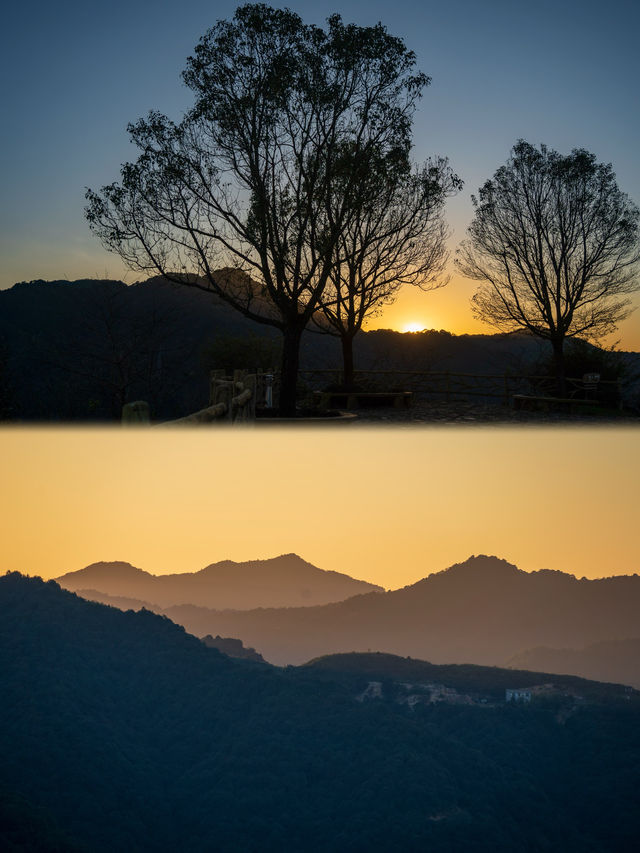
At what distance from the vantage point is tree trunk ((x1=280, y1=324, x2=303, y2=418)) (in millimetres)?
12359

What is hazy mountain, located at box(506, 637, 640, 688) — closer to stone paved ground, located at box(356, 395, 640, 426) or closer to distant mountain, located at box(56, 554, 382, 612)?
distant mountain, located at box(56, 554, 382, 612)

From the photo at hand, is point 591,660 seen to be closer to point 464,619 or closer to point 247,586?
point 464,619

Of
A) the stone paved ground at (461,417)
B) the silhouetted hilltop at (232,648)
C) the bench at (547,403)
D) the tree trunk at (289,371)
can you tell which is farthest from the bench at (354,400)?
the silhouetted hilltop at (232,648)

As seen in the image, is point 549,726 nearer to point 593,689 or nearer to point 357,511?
point 593,689

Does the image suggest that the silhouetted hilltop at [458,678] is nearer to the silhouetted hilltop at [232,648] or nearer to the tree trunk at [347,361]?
the silhouetted hilltop at [232,648]

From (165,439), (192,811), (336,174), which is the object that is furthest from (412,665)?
(336,174)

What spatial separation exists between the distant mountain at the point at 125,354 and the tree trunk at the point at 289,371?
1713 mm

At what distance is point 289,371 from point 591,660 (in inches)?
297

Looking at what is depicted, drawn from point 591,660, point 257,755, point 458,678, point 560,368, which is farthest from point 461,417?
point 257,755

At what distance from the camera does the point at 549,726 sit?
617 centimetres

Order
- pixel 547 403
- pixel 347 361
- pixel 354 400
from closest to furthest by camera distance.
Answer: pixel 354 400
pixel 547 403
pixel 347 361

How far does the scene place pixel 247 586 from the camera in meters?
5.58

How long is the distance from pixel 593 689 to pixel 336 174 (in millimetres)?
8981

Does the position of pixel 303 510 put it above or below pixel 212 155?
below
